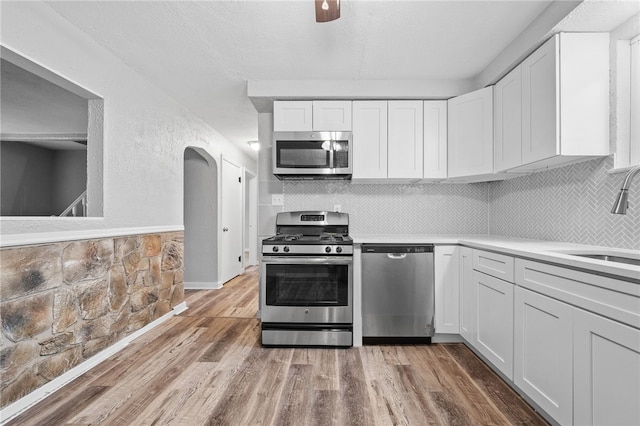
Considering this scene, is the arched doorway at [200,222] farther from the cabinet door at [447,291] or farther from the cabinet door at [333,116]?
the cabinet door at [447,291]

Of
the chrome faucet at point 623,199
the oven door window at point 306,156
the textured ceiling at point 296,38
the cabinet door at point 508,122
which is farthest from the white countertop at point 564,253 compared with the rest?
the textured ceiling at point 296,38

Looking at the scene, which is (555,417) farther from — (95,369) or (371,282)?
(95,369)

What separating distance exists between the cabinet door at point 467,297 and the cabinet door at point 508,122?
80cm

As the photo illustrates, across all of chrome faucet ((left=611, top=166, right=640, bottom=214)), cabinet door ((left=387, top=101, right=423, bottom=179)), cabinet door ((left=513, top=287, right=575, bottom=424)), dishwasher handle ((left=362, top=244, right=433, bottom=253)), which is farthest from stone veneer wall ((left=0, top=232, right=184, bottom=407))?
chrome faucet ((left=611, top=166, right=640, bottom=214))

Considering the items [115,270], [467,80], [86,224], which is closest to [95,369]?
[115,270]

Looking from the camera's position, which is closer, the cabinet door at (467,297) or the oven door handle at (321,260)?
the cabinet door at (467,297)

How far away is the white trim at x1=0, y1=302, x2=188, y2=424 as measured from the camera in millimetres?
1681

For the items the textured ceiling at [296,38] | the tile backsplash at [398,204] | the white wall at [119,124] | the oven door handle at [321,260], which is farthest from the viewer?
the tile backsplash at [398,204]

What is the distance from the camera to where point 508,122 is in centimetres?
246

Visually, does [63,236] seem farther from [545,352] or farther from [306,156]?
[545,352]

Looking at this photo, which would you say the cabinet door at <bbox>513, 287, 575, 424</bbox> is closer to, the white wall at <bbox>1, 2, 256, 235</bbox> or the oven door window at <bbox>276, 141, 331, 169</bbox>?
the oven door window at <bbox>276, 141, 331, 169</bbox>

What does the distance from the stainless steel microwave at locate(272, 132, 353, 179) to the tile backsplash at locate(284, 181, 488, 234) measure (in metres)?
0.39

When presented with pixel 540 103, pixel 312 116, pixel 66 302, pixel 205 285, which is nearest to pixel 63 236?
pixel 66 302

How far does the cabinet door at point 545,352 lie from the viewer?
4.67 ft
